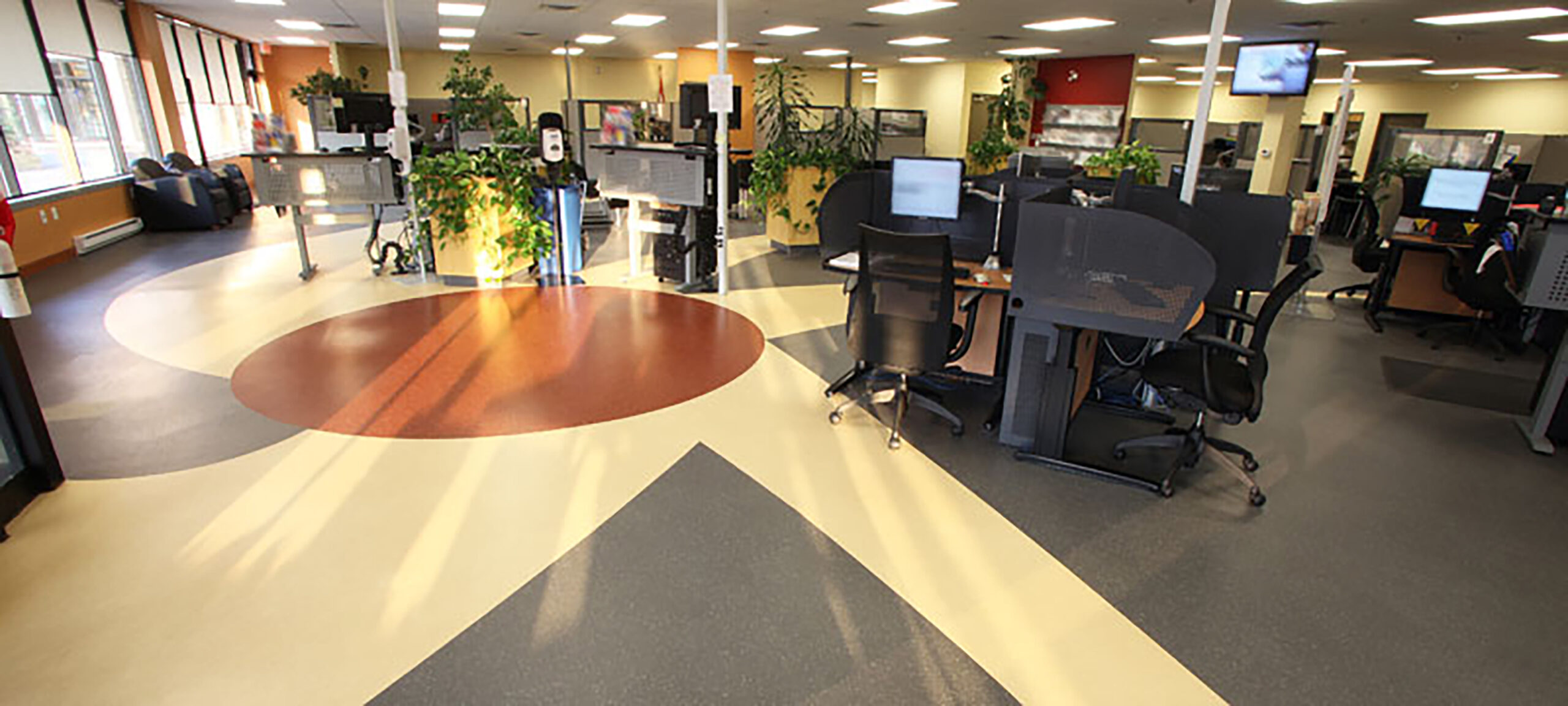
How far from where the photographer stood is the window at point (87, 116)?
768cm

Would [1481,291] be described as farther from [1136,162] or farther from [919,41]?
[919,41]

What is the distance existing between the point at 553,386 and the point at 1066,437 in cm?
271

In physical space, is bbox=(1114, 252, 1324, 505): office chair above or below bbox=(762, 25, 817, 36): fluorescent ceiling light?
below

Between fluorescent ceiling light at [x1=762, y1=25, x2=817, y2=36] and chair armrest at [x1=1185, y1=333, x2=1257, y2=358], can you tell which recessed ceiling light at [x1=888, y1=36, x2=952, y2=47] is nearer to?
fluorescent ceiling light at [x1=762, y1=25, x2=817, y2=36]

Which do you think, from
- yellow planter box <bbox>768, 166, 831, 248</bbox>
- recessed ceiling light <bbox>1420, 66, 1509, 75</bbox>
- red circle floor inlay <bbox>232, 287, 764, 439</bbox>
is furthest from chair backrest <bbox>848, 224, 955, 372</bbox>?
recessed ceiling light <bbox>1420, 66, 1509, 75</bbox>

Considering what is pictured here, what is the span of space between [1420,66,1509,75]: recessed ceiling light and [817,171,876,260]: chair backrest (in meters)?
14.0

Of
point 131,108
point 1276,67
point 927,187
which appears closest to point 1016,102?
point 1276,67

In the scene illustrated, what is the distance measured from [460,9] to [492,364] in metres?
7.37

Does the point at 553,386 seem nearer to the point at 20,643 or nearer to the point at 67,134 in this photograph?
the point at 20,643

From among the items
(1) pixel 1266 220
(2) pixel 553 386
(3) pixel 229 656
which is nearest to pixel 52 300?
(2) pixel 553 386

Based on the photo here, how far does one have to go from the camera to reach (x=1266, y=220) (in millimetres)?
3752

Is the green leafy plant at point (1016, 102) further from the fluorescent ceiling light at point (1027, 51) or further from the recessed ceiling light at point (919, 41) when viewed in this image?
the recessed ceiling light at point (919, 41)

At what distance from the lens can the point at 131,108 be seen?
9352mm

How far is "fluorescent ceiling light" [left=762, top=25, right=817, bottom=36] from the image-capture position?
34.1 ft
